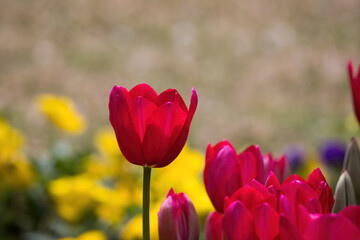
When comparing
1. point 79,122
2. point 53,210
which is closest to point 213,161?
point 53,210

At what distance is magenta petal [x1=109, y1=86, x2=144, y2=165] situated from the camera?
556 mm

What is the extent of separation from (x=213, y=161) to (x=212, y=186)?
24mm

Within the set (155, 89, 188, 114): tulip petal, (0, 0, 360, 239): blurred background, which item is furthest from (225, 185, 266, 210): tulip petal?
(0, 0, 360, 239): blurred background

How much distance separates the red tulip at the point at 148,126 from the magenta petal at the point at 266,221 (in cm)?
14

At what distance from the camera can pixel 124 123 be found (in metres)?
0.56

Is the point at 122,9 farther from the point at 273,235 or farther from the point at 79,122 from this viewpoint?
the point at 273,235

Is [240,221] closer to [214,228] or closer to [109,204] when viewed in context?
[214,228]

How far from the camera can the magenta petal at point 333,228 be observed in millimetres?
405

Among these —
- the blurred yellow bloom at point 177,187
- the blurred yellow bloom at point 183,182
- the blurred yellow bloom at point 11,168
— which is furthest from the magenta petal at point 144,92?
the blurred yellow bloom at point 11,168

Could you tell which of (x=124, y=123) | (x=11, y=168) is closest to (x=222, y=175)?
(x=124, y=123)

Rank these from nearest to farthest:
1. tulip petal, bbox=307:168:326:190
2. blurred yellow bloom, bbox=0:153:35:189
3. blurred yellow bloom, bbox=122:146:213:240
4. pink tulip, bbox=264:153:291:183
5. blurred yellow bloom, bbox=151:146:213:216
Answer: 1. tulip petal, bbox=307:168:326:190
2. pink tulip, bbox=264:153:291:183
3. blurred yellow bloom, bbox=122:146:213:240
4. blurred yellow bloom, bbox=151:146:213:216
5. blurred yellow bloom, bbox=0:153:35:189

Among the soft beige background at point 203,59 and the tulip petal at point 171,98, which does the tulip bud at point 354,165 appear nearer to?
the tulip petal at point 171,98

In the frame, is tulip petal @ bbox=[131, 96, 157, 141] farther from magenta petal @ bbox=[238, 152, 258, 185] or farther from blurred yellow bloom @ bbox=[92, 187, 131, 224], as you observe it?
blurred yellow bloom @ bbox=[92, 187, 131, 224]

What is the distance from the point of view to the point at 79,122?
1.97 meters
